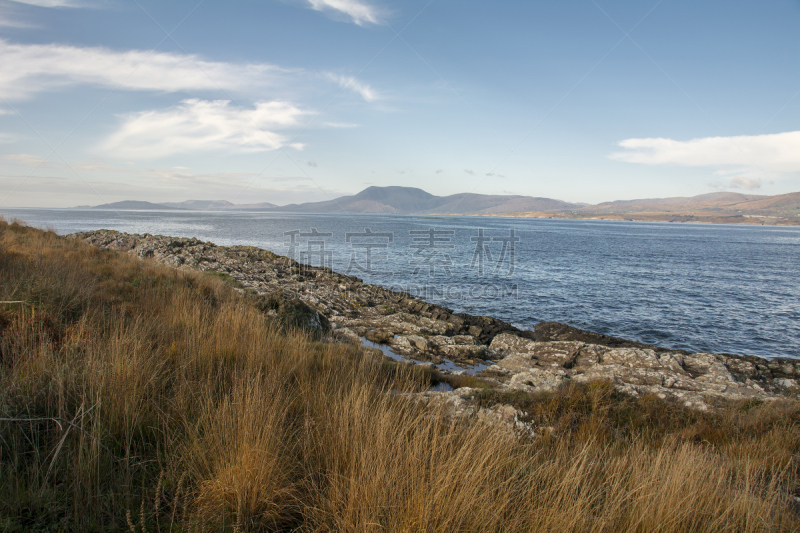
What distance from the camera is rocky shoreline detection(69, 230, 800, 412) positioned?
9695 millimetres

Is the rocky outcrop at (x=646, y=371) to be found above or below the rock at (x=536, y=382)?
below

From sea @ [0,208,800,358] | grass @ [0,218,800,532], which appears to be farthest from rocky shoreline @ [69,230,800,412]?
sea @ [0,208,800,358]

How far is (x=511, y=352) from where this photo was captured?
45.4 ft

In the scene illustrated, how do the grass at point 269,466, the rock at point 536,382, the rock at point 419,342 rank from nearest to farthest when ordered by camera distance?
the grass at point 269,466, the rock at point 536,382, the rock at point 419,342

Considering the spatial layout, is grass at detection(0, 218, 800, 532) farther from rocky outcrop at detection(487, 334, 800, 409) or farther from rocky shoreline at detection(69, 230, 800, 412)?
rocky outcrop at detection(487, 334, 800, 409)

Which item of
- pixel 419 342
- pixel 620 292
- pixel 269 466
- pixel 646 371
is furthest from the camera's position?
pixel 620 292

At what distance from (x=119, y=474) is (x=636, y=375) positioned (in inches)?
469

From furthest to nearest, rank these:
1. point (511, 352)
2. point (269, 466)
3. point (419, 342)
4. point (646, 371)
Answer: point (511, 352)
point (419, 342)
point (646, 371)
point (269, 466)

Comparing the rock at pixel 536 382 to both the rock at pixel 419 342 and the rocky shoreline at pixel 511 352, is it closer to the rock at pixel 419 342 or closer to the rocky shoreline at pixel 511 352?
the rocky shoreline at pixel 511 352

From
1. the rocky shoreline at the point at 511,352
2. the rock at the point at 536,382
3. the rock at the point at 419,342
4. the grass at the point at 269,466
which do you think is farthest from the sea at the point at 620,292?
the grass at the point at 269,466

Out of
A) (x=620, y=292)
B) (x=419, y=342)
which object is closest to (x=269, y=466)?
(x=419, y=342)

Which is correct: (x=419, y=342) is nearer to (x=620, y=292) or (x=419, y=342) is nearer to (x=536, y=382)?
(x=536, y=382)

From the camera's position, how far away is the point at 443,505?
251 centimetres

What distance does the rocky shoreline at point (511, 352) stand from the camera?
970cm
